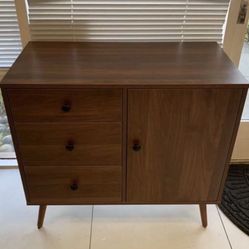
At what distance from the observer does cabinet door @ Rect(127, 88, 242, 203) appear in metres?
1.03

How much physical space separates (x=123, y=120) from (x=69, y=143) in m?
0.23

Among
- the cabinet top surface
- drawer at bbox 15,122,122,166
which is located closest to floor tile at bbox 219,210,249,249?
drawer at bbox 15,122,122,166

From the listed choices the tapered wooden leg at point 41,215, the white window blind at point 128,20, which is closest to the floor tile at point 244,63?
the white window blind at point 128,20

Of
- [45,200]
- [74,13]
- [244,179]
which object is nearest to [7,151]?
[45,200]

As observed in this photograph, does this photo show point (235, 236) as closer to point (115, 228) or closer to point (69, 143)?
point (115, 228)

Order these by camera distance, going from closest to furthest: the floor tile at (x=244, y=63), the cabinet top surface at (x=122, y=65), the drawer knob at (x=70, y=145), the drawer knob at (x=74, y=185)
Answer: the cabinet top surface at (x=122, y=65) → the drawer knob at (x=70, y=145) → the drawer knob at (x=74, y=185) → the floor tile at (x=244, y=63)

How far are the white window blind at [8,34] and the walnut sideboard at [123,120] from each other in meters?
0.19

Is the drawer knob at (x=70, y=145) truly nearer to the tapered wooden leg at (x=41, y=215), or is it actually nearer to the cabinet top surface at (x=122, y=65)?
the cabinet top surface at (x=122, y=65)

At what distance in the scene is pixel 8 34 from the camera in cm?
141

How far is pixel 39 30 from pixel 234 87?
2.93 ft

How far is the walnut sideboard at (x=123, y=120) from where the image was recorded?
1007 millimetres

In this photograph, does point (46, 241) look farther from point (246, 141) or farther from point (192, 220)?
point (246, 141)

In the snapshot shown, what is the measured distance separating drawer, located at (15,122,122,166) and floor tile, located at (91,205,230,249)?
0.44 metres

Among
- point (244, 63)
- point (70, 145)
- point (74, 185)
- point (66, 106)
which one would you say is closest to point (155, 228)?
point (74, 185)
